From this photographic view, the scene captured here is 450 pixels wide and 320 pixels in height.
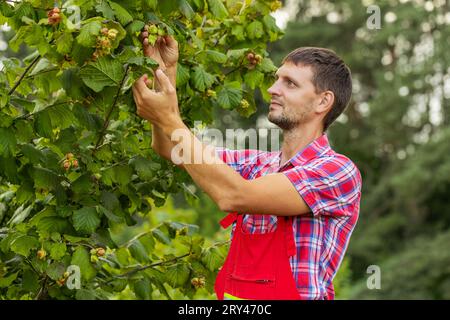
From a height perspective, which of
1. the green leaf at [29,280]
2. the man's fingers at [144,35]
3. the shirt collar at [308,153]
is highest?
the man's fingers at [144,35]

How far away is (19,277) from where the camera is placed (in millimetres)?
3920

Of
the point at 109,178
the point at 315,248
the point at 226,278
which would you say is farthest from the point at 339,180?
the point at 109,178

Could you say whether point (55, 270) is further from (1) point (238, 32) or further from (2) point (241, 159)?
(1) point (238, 32)

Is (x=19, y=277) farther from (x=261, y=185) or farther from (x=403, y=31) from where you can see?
(x=403, y=31)

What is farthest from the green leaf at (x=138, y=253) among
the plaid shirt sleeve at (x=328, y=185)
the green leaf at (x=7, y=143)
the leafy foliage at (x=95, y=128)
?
the plaid shirt sleeve at (x=328, y=185)

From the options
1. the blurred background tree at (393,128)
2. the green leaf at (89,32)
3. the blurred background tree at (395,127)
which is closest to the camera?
the green leaf at (89,32)

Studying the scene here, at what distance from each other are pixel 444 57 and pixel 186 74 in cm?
1975

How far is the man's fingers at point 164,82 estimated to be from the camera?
292 cm

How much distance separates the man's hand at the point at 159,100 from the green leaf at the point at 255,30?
96 centimetres

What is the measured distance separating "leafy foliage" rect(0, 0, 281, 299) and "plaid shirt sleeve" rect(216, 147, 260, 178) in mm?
196

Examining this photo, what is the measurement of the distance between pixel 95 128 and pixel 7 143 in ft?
1.36

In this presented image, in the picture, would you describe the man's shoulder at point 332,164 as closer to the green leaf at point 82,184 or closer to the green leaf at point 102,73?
the green leaf at point 102,73

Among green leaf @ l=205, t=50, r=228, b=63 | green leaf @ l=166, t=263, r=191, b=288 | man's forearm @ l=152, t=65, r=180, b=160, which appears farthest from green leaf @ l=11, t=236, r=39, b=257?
green leaf @ l=205, t=50, r=228, b=63

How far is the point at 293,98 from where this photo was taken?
125 inches
